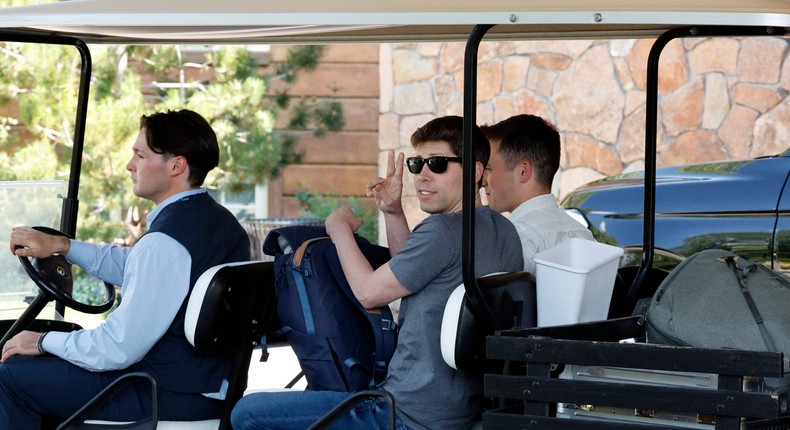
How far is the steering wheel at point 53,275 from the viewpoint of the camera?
137 inches

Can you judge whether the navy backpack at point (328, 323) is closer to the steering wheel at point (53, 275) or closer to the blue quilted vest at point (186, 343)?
the blue quilted vest at point (186, 343)

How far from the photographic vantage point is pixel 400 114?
9.02 m

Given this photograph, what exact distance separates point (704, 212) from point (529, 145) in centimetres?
115

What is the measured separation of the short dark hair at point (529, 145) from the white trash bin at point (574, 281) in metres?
0.58

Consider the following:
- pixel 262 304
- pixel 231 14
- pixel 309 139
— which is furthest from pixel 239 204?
pixel 231 14

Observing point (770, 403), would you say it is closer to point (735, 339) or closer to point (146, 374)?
point (735, 339)

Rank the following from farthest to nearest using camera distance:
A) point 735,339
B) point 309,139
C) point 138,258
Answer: point 309,139, point 138,258, point 735,339

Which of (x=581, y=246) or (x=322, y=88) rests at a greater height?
(x=322, y=88)

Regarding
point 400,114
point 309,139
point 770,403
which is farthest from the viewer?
point 309,139

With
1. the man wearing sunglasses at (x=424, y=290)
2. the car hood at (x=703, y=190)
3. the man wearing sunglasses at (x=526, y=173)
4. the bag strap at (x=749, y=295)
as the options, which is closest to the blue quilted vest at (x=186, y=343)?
the man wearing sunglasses at (x=424, y=290)

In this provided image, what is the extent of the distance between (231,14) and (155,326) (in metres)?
0.95

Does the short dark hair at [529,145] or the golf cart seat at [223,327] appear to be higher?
the short dark hair at [529,145]

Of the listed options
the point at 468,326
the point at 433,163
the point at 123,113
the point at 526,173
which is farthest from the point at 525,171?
the point at 123,113

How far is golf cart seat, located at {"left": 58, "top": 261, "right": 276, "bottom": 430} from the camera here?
301 centimetres
